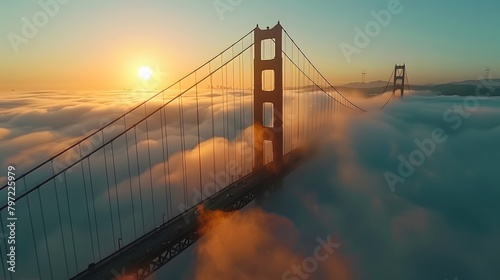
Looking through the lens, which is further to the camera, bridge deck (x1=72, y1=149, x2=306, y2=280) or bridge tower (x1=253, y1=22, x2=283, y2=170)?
bridge tower (x1=253, y1=22, x2=283, y2=170)

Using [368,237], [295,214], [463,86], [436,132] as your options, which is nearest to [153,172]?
[295,214]

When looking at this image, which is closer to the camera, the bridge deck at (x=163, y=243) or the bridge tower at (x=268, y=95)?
the bridge deck at (x=163, y=243)

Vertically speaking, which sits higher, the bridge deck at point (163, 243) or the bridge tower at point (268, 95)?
the bridge tower at point (268, 95)

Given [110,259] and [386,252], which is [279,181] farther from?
[386,252]

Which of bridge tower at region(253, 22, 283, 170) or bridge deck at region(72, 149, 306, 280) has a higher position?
bridge tower at region(253, 22, 283, 170)

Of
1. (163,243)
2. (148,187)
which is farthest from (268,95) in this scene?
(148,187)

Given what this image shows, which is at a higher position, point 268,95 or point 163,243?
point 268,95

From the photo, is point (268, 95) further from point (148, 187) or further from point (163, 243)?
point (148, 187)

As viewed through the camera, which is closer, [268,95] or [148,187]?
[268,95]
